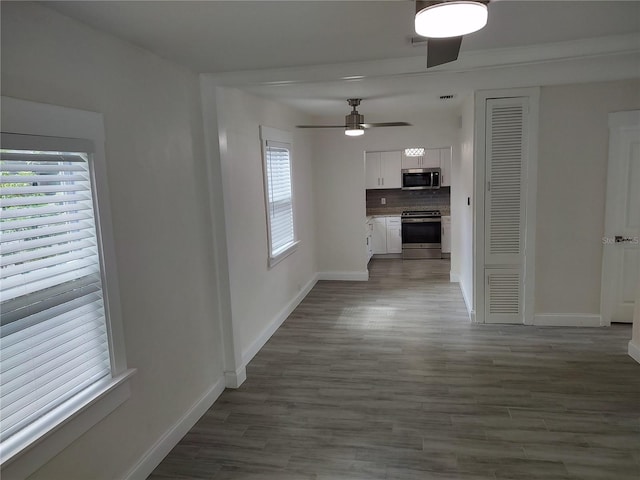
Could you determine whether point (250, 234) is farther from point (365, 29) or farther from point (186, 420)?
point (365, 29)

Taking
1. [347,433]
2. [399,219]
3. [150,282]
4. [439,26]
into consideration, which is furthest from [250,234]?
[399,219]

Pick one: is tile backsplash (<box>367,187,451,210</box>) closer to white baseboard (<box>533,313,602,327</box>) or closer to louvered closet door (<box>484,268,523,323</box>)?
louvered closet door (<box>484,268,523,323</box>)

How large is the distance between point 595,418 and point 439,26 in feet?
9.17

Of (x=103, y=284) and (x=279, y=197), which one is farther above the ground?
(x=279, y=197)

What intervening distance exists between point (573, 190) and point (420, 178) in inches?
154

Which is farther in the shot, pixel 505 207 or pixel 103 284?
pixel 505 207

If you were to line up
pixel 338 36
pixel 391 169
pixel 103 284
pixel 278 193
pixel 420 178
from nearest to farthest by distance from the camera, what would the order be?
pixel 103 284, pixel 338 36, pixel 278 193, pixel 420 178, pixel 391 169

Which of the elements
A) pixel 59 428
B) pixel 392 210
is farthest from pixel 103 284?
pixel 392 210

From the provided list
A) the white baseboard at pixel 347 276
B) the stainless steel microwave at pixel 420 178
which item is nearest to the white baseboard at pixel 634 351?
the white baseboard at pixel 347 276

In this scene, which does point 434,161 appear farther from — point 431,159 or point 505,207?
point 505,207

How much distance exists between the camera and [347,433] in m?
2.89

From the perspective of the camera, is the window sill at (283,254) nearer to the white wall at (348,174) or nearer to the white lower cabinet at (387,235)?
the white wall at (348,174)

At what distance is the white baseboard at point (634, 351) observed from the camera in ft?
12.2

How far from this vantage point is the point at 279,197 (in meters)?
5.05
